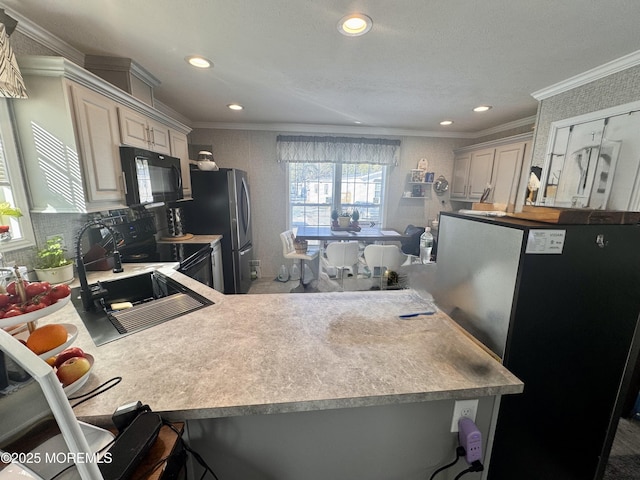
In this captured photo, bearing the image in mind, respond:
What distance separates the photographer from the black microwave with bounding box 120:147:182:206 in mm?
1854

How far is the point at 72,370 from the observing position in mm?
729

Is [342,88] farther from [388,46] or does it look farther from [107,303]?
[107,303]

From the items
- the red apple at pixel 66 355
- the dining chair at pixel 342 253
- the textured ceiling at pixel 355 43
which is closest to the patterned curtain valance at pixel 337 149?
the textured ceiling at pixel 355 43

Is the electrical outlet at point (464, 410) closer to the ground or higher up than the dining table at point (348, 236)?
closer to the ground

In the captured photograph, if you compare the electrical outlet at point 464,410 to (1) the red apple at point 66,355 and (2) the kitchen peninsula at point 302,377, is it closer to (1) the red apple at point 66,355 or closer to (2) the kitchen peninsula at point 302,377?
(2) the kitchen peninsula at point 302,377

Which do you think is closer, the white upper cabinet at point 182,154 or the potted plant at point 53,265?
the potted plant at point 53,265

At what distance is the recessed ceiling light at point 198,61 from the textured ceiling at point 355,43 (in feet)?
0.19

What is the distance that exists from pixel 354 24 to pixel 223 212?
2.35 meters

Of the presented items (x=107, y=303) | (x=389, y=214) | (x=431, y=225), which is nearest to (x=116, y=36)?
(x=107, y=303)

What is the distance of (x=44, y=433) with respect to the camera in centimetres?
47

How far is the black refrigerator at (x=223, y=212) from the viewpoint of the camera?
10.2ft

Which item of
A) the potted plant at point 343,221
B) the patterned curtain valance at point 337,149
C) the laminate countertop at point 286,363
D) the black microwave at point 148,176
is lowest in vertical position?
the laminate countertop at point 286,363

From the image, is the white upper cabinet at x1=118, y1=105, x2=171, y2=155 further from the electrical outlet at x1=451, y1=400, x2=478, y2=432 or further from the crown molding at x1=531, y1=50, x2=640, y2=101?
the crown molding at x1=531, y1=50, x2=640, y2=101

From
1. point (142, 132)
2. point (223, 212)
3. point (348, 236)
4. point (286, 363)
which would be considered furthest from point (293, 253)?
point (286, 363)
